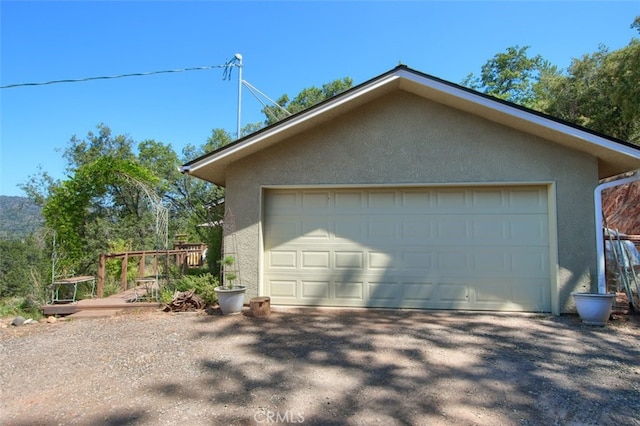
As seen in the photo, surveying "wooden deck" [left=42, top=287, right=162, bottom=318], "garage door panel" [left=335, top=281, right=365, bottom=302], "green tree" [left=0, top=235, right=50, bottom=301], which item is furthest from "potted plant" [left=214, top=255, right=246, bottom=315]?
"green tree" [left=0, top=235, right=50, bottom=301]

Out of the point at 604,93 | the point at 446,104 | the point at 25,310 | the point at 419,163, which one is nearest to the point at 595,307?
the point at 419,163

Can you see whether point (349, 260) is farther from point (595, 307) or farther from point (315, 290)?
point (595, 307)

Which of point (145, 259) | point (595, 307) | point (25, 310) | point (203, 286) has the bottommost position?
point (25, 310)

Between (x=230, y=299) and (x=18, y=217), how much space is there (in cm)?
1691

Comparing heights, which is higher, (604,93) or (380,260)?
(604,93)

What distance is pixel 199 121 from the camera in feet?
67.2

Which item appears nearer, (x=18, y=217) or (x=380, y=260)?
(x=380, y=260)

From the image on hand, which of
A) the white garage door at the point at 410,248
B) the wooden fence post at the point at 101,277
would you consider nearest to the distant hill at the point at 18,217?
the wooden fence post at the point at 101,277

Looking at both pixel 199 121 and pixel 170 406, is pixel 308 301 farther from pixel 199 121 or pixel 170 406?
pixel 199 121

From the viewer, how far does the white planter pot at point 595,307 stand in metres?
5.54

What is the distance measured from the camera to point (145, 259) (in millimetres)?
10797

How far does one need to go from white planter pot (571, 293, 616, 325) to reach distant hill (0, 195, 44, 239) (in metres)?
12.9

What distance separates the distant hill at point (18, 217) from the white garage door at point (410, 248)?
793 cm

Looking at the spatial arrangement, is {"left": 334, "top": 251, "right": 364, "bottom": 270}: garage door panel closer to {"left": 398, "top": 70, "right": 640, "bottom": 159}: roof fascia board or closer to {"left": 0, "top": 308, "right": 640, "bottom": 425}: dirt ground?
{"left": 0, "top": 308, "right": 640, "bottom": 425}: dirt ground
